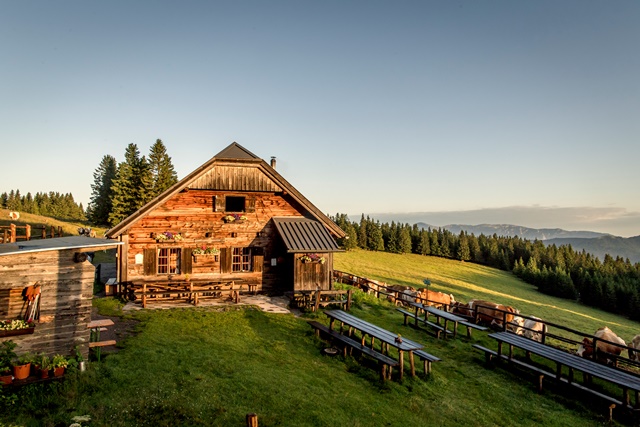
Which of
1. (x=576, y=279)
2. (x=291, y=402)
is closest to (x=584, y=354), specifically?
(x=291, y=402)

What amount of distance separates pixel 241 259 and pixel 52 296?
11412 millimetres

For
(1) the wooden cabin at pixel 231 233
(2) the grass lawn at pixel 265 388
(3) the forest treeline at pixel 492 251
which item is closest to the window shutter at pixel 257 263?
(1) the wooden cabin at pixel 231 233

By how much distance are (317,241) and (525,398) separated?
38.2 ft

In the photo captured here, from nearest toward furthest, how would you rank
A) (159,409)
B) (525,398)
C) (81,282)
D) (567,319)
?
(159,409) < (81,282) < (525,398) < (567,319)

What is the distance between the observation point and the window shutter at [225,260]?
20.1 m

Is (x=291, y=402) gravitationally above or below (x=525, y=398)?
above

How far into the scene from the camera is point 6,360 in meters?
8.34

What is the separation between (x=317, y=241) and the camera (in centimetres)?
1984

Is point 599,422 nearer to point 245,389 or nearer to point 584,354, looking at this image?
point 584,354

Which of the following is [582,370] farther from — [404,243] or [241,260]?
[404,243]

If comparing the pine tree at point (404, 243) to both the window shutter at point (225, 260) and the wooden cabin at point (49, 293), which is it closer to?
the window shutter at point (225, 260)

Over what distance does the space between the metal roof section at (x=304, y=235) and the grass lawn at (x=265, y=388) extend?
406 cm

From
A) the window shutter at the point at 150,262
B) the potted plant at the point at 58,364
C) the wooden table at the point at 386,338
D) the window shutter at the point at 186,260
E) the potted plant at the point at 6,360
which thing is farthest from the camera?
the window shutter at the point at 186,260

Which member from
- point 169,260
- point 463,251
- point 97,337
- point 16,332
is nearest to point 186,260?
point 169,260
